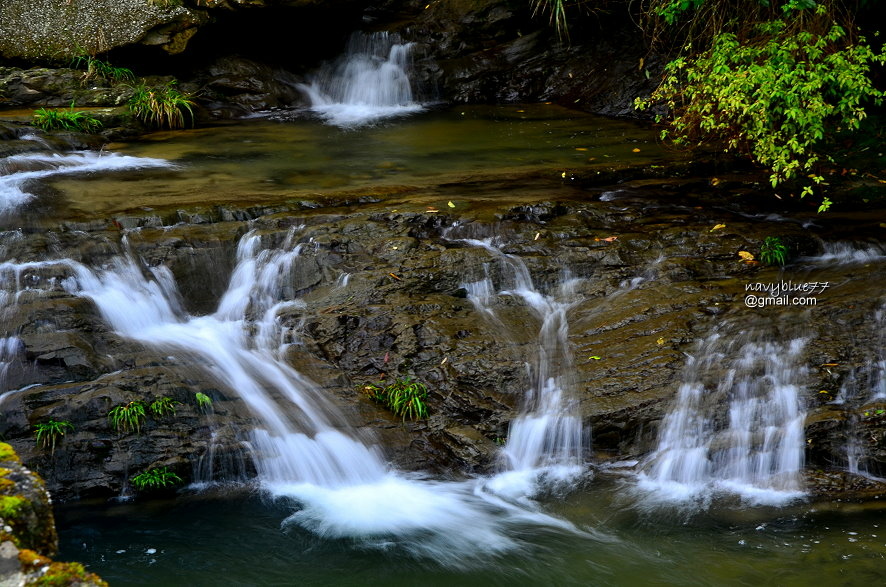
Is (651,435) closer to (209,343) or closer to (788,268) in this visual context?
(788,268)

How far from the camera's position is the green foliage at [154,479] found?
574 cm

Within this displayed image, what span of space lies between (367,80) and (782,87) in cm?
848

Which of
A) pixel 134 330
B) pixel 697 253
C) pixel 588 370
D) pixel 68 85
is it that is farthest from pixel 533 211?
pixel 68 85

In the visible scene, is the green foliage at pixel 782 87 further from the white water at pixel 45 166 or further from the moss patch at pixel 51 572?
the moss patch at pixel 51 572

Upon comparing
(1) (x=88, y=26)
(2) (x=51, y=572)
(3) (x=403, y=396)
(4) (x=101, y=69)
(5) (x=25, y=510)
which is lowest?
(2) (x=51, y=572)

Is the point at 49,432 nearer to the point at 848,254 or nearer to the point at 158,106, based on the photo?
the point at 848,254

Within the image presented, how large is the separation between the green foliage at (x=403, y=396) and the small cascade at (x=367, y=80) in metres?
7.94

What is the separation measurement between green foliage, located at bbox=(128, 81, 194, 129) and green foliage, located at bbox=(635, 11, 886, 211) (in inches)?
282

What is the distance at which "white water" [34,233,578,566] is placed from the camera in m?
5.55

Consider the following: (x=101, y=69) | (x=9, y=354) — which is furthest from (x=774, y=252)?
(x=101, y=69)

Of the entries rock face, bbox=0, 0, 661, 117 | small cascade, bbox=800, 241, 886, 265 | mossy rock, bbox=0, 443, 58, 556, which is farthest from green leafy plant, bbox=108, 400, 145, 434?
rock face, bbox=0, 0, 661, 117

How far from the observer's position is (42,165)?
9531 mm

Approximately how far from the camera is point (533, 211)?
322 inches

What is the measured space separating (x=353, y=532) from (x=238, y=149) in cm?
675
